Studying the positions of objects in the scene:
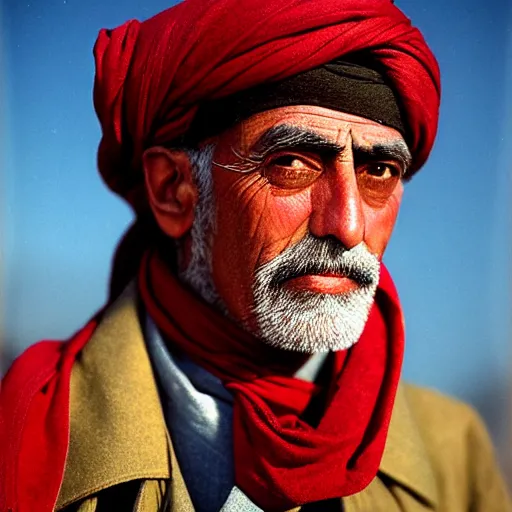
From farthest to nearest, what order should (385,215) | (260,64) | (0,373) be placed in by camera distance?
(0,373)
(385,215)
(260,64)

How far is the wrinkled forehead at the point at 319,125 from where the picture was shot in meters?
1.96

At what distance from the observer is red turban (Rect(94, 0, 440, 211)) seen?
193 centimetres

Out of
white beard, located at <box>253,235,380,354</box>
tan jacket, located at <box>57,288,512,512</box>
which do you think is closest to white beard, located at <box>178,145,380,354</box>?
white beard, located at <box>253,235,380,354</box>

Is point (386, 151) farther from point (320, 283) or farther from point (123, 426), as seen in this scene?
point (123, 426)

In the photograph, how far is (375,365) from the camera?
216cm

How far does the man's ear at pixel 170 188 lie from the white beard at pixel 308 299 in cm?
5

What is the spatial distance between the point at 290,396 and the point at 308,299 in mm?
288

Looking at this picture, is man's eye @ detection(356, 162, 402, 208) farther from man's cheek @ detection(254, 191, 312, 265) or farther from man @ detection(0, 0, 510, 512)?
man's cheek @ detection(254, 191, 312, 265)

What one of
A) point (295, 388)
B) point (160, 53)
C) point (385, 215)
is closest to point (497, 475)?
point (295, 388)

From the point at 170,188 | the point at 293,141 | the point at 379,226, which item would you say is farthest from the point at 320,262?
the point at 170,188

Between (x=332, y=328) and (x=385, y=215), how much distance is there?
329 millimetres

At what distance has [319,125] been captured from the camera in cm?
196

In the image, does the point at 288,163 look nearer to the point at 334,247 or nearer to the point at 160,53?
the point at 334,247

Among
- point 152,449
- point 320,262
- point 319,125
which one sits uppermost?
point 319,125
